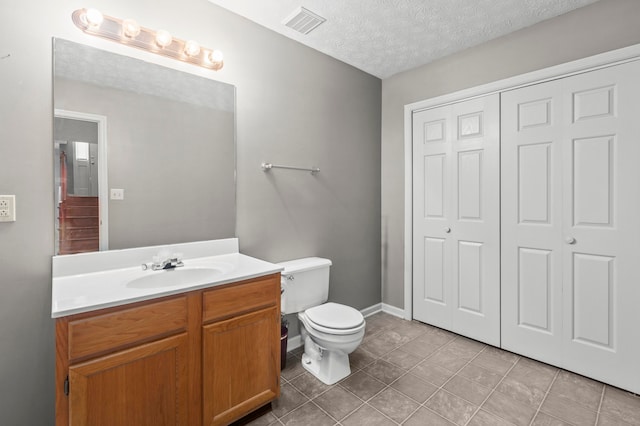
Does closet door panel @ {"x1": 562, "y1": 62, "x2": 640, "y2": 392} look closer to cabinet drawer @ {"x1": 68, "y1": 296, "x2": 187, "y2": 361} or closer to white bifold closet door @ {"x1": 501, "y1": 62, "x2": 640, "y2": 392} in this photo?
white bifold closet door @ {"x1": 501, "y1": 62, "x2": 640, "y2": 392}

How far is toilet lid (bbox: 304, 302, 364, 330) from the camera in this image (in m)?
1.97

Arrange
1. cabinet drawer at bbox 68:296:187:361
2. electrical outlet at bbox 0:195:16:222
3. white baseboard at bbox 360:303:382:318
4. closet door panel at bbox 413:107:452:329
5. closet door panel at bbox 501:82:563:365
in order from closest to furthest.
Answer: cabinet drawer at bbox 68:296:187:361, electrical outlet at bbox 0:195:16:222, closet door panel at bbox 501:82:563:365, closet door panel at bbox 413:107:452:329, white baseboard at bbox 360:303:382:318

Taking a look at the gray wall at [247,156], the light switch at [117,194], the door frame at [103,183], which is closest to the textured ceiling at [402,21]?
the gray wall at [247,156]

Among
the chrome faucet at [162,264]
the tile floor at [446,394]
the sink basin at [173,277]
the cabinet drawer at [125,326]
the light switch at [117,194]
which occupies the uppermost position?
the light switch at [117,194]

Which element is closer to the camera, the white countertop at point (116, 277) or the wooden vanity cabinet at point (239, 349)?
the white countertop at point (116, 277)

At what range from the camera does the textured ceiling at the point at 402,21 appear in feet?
6.63

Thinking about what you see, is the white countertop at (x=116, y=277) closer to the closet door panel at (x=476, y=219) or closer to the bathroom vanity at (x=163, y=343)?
the bathroom vanity at (x=163, y=343)

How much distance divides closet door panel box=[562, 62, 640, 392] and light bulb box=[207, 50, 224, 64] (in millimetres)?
2319

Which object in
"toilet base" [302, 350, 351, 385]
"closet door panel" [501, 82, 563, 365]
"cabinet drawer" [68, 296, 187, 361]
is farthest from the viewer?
"closet door panel" [501, 82, 563, 365]

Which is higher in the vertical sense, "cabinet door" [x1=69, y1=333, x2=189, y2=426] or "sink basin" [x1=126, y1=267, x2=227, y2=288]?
"sink basin" [x1=126, y1=267, x2=227, y2=288]

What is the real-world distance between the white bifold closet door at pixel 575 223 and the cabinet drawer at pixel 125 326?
2.36 m

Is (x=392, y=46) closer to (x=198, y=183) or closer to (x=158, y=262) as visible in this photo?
(x=198, y=183)

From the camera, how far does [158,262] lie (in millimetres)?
1707

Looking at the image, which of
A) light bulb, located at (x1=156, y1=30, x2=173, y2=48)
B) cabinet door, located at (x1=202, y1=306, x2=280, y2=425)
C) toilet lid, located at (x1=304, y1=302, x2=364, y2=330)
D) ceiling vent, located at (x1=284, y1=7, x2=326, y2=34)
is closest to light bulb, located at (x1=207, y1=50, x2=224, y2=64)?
light bulb, located at (x1=156, y1=30, x2=173, y2=48)
